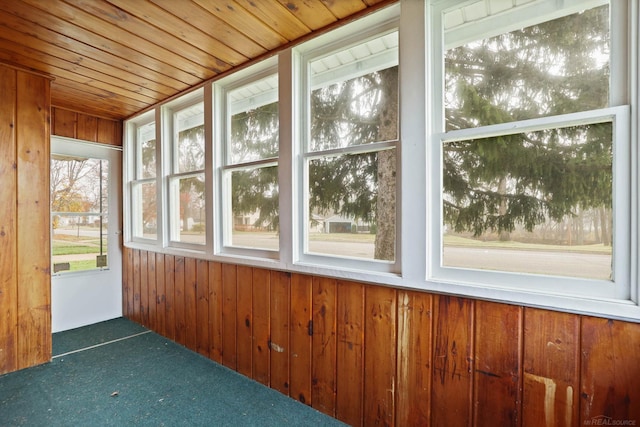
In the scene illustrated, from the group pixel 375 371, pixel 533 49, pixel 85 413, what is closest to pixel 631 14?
pixel 533 49

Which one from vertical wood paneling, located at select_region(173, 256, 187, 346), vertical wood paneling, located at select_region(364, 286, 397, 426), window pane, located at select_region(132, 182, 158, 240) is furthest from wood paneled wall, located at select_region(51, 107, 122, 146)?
vertical wood paneling, located at select_region(364, 286, 397, 426)

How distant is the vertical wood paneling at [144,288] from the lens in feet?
9.87

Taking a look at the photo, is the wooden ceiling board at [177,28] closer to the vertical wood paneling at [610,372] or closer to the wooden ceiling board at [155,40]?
the wooden ceiling board at [155,40]


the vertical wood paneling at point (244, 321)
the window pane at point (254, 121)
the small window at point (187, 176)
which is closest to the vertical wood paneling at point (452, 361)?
the vertical wood paneling at point (244, 321)

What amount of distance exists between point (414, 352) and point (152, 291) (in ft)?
8.52

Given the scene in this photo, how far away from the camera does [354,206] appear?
1.69 metres

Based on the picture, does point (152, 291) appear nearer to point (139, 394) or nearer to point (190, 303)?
point (190, 303)

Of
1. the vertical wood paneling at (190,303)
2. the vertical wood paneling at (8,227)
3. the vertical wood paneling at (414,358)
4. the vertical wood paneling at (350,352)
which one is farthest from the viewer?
the vertical wood paneling at (190,303)

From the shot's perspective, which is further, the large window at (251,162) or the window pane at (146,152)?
the window pane at (146,152)

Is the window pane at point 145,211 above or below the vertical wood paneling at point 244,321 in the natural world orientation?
above

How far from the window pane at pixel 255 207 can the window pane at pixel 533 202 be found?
1108 mm

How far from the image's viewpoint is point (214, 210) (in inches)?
90.3

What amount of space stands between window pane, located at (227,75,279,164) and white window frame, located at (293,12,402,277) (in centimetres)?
27

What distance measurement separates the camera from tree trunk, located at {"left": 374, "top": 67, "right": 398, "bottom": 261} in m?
1.57
